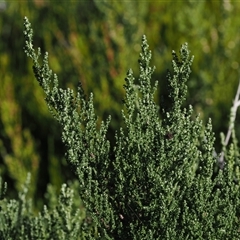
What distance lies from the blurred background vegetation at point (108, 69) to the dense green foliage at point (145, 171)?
149 centimetres

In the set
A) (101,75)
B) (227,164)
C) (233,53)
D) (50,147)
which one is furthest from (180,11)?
(227,164)

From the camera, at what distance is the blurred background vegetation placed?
294cm

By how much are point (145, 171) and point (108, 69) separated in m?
1.67

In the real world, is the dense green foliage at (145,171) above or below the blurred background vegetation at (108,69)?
below

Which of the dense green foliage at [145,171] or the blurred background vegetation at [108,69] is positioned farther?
the blurred background vegetation at [108,69]

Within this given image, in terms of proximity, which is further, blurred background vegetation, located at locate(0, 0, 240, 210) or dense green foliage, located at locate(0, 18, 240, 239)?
blurred background vegetation, located at locate(0, 0, 240, 210)

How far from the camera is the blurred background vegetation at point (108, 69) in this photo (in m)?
2.94

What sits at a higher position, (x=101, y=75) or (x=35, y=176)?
(x=101, y=75)

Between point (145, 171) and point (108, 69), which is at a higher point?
point (108, 69)

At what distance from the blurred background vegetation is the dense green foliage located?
1.49m

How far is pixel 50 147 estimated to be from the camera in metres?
3.04

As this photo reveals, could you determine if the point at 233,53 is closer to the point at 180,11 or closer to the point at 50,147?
the point at 180,11

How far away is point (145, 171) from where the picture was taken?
4.49ft

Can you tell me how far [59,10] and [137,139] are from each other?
2333mm
